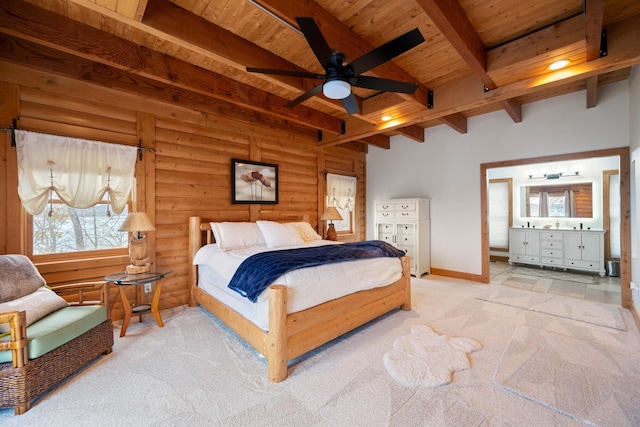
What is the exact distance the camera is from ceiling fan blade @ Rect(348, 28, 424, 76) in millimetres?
1678

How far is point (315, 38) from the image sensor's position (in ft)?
5.87

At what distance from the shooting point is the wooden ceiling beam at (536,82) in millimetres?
2305

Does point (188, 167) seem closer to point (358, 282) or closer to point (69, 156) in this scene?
point (69, 156)

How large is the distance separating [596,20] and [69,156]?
4.85 meters

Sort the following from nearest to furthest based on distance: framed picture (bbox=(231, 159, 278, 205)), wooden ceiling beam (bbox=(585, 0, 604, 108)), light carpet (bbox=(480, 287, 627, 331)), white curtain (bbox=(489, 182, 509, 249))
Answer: wooden ceiling beam (bbox=(585, 0, 604, 108)), light carpet (bbox=(480, 287, 627, 331)), framed picture (bbox=(231, 159, 278, 205)), white curtain (bbox=(489, 182, 509, 249))

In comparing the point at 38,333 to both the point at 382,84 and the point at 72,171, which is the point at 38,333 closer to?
the point at 72,171

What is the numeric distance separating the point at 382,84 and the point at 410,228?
11.0 ft

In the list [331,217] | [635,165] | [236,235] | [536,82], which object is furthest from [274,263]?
[635,165]

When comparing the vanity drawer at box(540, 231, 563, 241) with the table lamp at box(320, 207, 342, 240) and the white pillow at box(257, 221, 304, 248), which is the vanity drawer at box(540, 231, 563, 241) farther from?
the white pillow at box(257, 221, 304, 248)

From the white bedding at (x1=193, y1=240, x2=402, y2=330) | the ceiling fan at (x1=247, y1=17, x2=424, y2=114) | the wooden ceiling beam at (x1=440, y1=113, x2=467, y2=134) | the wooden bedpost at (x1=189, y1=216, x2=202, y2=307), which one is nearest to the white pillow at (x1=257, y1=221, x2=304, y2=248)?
the white bedding at (x1=193, y1=240, x2=402, y2=330)

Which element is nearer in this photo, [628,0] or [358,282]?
[628,0]

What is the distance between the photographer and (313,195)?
206 inches

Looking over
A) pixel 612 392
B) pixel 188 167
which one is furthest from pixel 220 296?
pixel 612 392

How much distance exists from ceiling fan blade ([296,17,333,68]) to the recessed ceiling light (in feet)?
7.85
